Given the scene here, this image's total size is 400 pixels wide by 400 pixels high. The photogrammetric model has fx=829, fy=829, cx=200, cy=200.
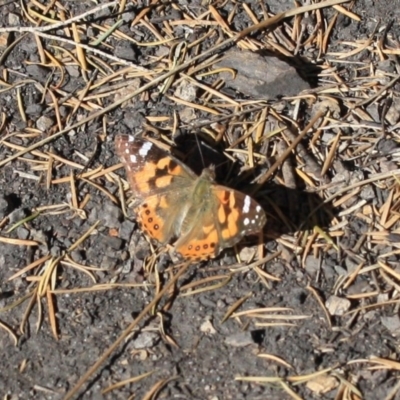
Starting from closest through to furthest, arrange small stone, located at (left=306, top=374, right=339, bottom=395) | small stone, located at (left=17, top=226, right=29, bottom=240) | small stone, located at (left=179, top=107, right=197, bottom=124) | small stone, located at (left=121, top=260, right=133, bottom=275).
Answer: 1. small stone, located at (left=306, top=374, right=339, bottom=395)
2. small stone, located at (left=121, top=260, right=133, bottom=275)
3. small stone, located at (left=17, top=226, right=29, bottom=240)
4. small stone, located at (left=179, top=107, right=197, bottom=124)

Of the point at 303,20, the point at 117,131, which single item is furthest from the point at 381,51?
the point at 117,131

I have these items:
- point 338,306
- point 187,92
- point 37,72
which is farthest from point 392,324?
point 37,72

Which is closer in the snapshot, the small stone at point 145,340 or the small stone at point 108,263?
the small stone at point 145,340

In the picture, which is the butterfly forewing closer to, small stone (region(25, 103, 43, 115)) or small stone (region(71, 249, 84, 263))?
small stone (region(71, 249, 84, 263))

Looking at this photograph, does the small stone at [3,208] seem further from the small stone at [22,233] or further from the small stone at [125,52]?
the small stone at [125,52]

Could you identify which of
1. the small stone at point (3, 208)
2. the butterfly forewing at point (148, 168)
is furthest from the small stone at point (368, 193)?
the small stone at point (3, 208)

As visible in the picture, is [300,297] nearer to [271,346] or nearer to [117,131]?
[271,346]

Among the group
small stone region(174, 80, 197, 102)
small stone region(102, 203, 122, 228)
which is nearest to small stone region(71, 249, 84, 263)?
small stone region(102, 203, 122, 228)

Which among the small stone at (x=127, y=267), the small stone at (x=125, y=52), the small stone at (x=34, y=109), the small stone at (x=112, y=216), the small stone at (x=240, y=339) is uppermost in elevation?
the small stone at (x=125, y=52)
